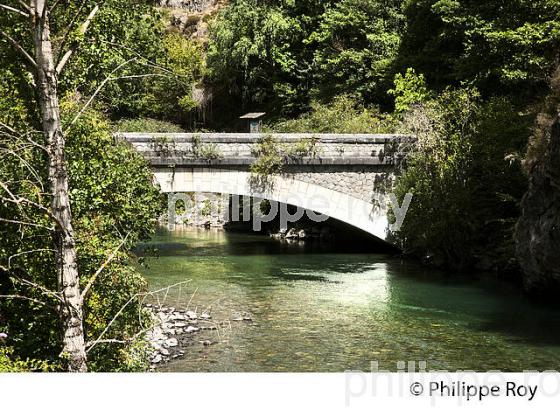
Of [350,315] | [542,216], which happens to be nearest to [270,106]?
[542,216]

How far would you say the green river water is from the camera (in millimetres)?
11133

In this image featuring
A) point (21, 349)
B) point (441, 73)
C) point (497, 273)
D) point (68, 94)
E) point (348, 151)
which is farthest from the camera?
point (441, 73)

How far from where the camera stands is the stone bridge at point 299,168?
1975 centimetres

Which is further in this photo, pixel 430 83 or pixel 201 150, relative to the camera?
pixel 430 83

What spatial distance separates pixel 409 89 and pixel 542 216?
11992 millimetres

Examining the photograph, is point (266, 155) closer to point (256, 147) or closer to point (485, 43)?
point (256, 147)

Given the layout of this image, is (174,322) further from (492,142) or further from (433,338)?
(492,142)

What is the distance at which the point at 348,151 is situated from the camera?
20812 mm

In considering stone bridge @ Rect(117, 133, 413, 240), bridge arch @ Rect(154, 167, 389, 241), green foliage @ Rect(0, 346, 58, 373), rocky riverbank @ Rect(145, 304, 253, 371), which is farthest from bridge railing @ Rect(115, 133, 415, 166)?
green foliage @ Rect(0, 346, 58, 373)

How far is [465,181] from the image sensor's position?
19141 mm

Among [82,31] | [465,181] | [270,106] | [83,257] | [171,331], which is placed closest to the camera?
[82,31]

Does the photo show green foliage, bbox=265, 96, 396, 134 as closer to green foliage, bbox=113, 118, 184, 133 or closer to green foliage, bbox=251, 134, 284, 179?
green foliage, bbox=251, 134, 284, 179
